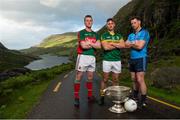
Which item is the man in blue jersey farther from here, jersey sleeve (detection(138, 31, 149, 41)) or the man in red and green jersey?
the man in red and green jersey

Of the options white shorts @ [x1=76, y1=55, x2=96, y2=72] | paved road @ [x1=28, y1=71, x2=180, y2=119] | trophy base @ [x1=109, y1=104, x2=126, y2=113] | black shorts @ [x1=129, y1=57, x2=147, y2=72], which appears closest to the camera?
paved road @ [x1=28, y1=71, x2=180, y2=119]

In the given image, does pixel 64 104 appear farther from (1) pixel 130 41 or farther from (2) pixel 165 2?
(2) pixel 165 2

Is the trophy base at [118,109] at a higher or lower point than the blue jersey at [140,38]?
lower

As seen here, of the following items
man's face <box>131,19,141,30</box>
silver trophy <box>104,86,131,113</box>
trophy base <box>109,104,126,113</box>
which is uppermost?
man's face <box>131,19,141,30</box>

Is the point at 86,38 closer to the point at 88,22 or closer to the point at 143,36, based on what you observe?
the point at 88,22

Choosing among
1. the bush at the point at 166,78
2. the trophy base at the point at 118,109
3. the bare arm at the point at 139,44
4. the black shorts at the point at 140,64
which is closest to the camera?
the trophy base at the point at 118,109

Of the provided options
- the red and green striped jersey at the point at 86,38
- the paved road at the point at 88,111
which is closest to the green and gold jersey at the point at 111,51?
the red and green striped jersey at the point at 86,38

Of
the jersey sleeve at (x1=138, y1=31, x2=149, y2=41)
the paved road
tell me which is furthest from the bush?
the jersey sleeve at (x1=138, y1=31, x2=149, y2=41)

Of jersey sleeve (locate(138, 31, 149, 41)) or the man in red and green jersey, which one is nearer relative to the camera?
jersey sleeve (locate(138, 31, 149, 41))

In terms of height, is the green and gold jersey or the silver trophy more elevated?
the green and gold jersey

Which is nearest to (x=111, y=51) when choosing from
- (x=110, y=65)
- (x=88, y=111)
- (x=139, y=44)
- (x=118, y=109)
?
(x=110, y=65)

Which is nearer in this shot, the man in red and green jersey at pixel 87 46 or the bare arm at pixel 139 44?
the bare arm at pixel 139 44

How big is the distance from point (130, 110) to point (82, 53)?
2.47 metres

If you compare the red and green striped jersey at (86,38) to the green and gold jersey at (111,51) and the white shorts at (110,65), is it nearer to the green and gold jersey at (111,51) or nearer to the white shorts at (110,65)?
the green and gold jersey at (111,51)
